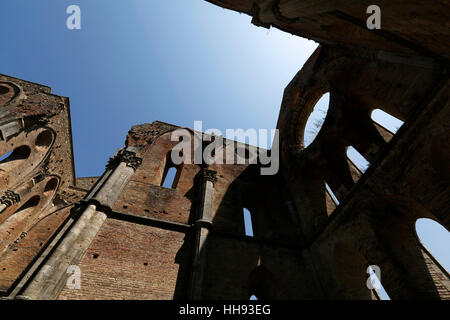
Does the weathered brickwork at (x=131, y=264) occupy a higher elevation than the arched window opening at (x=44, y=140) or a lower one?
lower

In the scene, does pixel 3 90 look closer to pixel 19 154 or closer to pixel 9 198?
pixel 19 154

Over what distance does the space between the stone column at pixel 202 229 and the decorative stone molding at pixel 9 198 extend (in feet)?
25.0

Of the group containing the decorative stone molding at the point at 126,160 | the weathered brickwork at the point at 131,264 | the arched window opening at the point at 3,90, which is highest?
the arched window opening at the point at 3,90

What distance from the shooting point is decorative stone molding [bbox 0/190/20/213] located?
8715 millimetres

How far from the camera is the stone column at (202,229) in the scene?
5348 mm

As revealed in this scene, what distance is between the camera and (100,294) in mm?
4973

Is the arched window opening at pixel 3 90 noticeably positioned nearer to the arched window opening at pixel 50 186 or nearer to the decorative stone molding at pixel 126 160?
the arched window opening at pixel 50 186

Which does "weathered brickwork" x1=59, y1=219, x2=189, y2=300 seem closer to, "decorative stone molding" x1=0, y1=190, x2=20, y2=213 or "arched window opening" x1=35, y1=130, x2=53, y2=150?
"decorative stone molding" x1=0, y1=190, x2=20, y2=213

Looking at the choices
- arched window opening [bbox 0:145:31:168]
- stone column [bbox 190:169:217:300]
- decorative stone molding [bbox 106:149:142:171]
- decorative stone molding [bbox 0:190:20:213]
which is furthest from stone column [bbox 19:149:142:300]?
arched window opening [bbox 0:145:31:168]

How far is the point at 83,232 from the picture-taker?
5664 millimetres

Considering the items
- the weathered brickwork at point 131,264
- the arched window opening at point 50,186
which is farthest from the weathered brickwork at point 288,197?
the arched window opening at point 50,186

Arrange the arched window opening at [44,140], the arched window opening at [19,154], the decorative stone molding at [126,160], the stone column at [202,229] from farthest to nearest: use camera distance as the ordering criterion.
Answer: the arched window opening at [44,140]
the arched window opening at [19,154]
the decorative stone molding at [126,160]
the stone column at [202,229]
